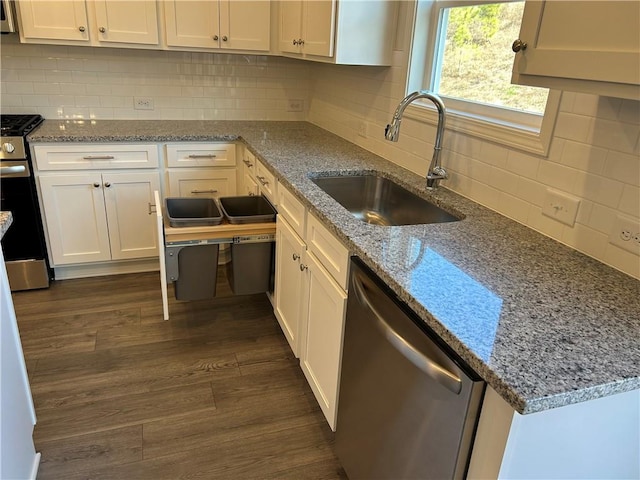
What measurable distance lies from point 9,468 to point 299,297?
44.8 inches

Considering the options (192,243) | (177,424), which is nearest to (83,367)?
(177,424)

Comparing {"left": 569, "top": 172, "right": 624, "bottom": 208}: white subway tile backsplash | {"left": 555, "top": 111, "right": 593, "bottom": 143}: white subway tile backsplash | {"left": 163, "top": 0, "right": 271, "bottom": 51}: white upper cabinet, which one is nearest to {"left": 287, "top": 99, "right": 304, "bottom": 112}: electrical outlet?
{"left": 163, "top": 0, "right": 271, "bottom": 51}: white upper cabinet

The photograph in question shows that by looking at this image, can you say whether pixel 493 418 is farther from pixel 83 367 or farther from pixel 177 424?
pixel 83 367

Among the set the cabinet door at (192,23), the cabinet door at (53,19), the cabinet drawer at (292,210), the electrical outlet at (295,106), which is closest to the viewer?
the cabinet drawer at (292,210)

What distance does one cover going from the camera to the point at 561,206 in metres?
1.52

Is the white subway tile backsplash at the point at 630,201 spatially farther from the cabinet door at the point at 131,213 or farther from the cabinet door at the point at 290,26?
the cabinet door at the point at 131,213

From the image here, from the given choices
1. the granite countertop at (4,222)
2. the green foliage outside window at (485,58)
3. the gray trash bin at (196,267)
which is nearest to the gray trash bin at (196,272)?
the gray trash bin at (196,267)

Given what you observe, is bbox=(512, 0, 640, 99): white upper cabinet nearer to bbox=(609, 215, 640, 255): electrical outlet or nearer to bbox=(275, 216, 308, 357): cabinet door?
bbox=(609, 215, 640, 255): electrical outlet

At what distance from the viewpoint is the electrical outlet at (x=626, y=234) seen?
4.26 ft

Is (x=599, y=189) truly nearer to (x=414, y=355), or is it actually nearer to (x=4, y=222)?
(x=414, y=355)

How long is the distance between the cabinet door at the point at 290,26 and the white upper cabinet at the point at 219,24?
119 mm

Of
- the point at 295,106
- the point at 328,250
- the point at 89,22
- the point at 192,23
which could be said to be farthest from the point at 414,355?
the point at 295,106

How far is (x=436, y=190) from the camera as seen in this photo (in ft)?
6.63

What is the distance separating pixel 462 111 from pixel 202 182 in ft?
5.72
